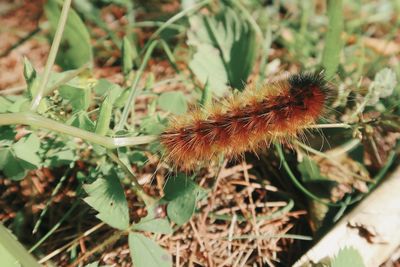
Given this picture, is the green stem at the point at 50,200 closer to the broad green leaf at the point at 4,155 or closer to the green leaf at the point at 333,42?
the broad green leaf at the point at 4,155

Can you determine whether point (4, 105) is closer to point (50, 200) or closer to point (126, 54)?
point (50, 200)

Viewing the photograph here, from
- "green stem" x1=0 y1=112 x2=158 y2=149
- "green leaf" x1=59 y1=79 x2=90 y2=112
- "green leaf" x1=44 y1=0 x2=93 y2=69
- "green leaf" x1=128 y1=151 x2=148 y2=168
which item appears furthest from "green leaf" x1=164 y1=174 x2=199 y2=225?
"green leaf" x1=44 y1=0 x2=93 y2=69

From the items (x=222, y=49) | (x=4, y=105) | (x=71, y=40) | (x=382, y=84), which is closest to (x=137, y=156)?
(x=4, y=105)

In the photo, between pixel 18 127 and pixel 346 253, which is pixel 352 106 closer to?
pixel 346 253

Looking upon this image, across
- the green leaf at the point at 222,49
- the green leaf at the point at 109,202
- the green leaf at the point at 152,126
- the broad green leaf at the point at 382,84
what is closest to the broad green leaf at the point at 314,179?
the broad green leaf at the point at 382,84

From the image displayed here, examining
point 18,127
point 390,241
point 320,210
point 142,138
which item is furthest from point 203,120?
point 18,127

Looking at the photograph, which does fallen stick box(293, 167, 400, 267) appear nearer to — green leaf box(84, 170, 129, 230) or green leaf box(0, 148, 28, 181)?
green leaf box(84, 170, 129, 230)

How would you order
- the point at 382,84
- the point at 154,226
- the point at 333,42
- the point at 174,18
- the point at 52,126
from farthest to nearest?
the point at 174,18 < the point at 333,42 < the point at 382,84 < the point at 154,226 < the point at 52,126

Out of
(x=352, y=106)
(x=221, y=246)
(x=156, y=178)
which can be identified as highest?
(x=352, y=106)
